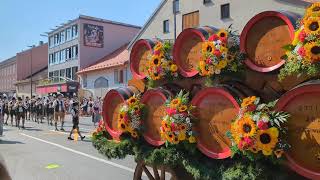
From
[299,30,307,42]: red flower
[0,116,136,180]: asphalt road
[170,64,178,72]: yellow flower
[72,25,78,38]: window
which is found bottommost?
[0,116,136,180]: asphalt road

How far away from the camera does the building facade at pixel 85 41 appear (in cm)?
5278

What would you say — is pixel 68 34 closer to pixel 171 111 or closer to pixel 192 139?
pixel 171 111

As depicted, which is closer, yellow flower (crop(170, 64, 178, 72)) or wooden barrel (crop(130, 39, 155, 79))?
yellow flower (crop(170, 64, 178, 72))

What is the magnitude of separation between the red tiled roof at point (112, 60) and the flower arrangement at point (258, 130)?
37.9 m

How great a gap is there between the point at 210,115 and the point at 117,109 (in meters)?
1.79

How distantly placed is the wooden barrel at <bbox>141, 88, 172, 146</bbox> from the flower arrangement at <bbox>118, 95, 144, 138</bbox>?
8 cm

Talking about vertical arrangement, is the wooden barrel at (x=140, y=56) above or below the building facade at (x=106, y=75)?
below

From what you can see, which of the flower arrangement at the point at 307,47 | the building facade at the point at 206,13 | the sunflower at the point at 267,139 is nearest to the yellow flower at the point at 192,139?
the sunflower at the point at 267,139

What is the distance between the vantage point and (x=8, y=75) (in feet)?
305

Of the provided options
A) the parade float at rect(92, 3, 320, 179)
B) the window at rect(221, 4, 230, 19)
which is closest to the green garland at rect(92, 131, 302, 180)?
the parade float at rect(92, 3, 320, 179)

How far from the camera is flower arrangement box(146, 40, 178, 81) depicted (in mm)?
4635

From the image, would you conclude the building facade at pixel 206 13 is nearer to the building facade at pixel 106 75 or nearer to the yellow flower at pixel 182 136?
the building facade at pixel 106 75

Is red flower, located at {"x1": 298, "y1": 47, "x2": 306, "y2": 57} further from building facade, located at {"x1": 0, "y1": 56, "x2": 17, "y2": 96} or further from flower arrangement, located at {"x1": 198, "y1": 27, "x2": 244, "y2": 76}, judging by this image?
building facade, located at {"x1": 0, "y1": 56, "x2": 17, "y2": 96}

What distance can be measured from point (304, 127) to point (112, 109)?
9.71ft
